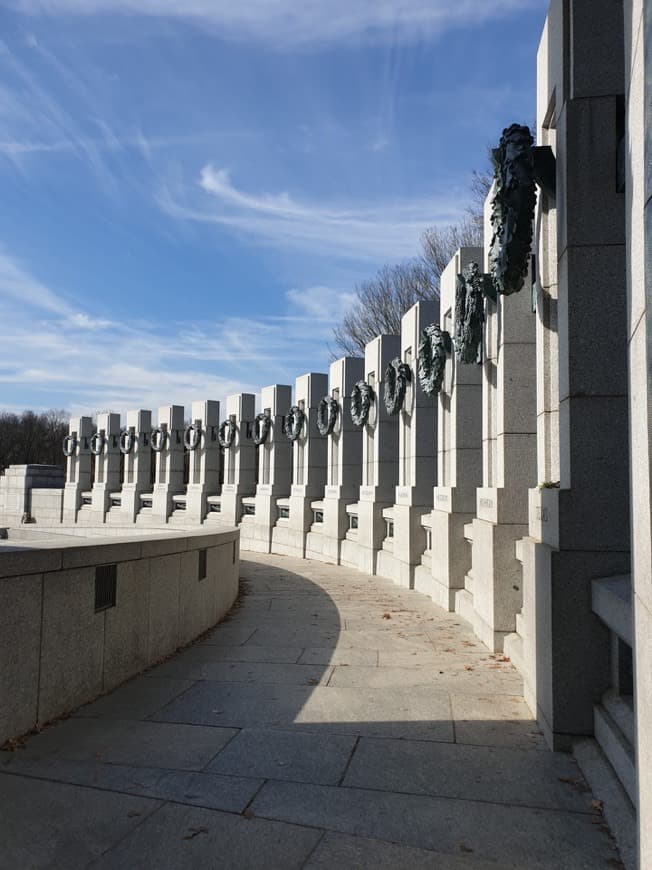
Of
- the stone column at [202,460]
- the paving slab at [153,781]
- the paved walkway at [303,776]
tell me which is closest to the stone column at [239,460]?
the stone column at [202,460]

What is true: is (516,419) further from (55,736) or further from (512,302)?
(55,736)

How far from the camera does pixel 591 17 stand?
18.4 feet

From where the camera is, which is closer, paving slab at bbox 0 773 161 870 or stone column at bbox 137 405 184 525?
paving slab at bbox 0 773 161 870

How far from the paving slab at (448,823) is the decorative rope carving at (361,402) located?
12.3m

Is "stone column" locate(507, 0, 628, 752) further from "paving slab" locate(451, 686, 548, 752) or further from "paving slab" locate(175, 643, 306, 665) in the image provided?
"paving slab" locate(175, 643, 306, 665)

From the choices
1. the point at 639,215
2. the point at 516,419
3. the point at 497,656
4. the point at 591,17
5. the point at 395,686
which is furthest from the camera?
the point at 516,419

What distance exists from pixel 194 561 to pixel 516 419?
4.34 meters

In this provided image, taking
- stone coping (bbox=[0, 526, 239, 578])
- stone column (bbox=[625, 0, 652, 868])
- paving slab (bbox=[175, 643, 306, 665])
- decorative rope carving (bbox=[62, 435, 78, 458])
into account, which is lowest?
paving slab (bbox=[175, 643, 306, 665])

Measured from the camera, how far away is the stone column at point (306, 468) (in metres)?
19.9

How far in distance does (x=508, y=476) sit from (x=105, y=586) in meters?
4.81

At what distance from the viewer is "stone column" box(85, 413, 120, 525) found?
31.5 meters

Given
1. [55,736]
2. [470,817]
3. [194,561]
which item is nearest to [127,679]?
[55,736]

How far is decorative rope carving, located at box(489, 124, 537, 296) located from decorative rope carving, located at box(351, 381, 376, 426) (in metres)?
9.59

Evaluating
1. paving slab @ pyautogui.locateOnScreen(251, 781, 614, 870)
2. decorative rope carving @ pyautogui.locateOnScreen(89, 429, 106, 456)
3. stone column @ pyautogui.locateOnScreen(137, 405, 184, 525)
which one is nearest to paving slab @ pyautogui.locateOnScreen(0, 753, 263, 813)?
paving slab @ pyautogui.locateOnScreen(251, 781, 614, 870)
